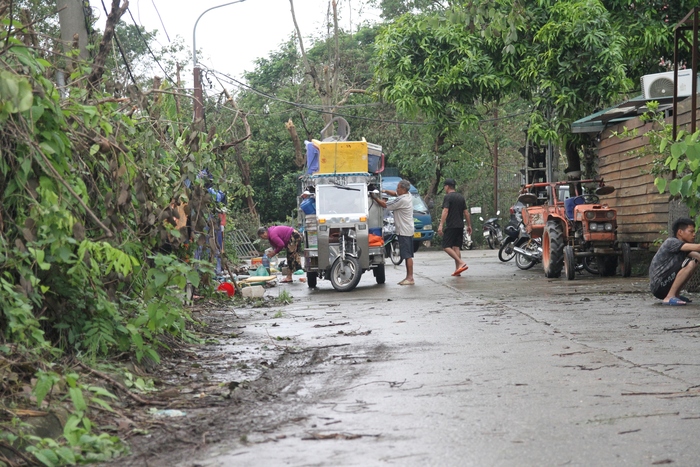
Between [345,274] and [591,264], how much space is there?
18.7 ft

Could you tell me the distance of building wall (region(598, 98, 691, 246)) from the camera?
17297 mm

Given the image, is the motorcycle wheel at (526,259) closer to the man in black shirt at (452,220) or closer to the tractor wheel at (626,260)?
the man in black shirt at (452,220)

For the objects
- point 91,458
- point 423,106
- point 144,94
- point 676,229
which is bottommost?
point 91,458

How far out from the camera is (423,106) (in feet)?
76.0

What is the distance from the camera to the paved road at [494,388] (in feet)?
16.7

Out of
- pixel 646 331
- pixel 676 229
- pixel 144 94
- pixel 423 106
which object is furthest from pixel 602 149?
pixel 144 94

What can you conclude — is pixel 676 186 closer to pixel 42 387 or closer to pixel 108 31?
pixel 108 31

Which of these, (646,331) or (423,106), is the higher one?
(423,106)

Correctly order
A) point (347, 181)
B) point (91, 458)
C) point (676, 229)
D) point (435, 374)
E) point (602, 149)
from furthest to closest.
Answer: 1. point (602, 149)
2. point (347, 181)
3. point (676, 229)
4. point (435, 374)
5. point (91, 458)

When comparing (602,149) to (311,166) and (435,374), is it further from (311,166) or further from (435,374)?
(435,374)

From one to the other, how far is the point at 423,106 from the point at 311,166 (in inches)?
127

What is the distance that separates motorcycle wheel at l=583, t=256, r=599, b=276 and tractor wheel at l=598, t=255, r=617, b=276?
405 millimetres

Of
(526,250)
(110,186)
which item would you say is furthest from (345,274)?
(110,186)

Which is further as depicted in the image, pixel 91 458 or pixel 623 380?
pixel 623 380
